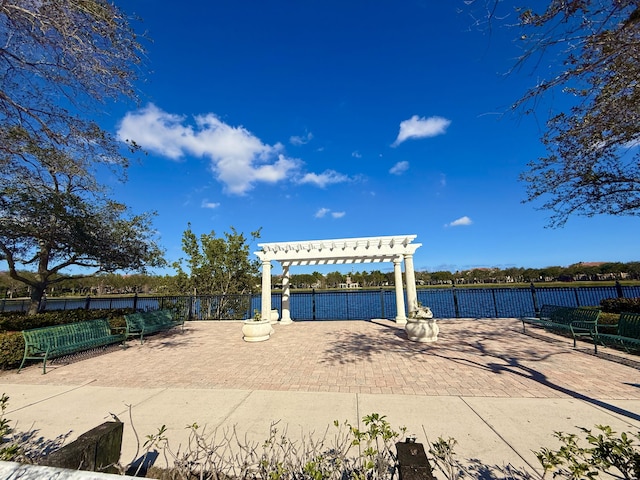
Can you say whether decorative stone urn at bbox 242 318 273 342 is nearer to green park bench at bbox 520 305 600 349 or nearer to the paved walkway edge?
the paved walkway edge

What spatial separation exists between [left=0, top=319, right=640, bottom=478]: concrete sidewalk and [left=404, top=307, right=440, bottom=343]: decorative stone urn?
367 mm

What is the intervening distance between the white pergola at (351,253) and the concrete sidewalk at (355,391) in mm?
4059

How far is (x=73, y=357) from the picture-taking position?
7098mm

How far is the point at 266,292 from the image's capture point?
12023 mm

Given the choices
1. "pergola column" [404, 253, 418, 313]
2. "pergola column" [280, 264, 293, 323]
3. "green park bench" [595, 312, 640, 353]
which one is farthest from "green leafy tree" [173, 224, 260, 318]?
"green park bench" [595, 312, 640, 353]

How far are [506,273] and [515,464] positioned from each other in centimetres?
6968

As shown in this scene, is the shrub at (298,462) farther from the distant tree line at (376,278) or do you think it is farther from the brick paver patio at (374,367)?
the distant tree line at (376,278)

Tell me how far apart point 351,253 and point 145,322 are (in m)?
7.85

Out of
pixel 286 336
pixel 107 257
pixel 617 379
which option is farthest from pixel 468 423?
pixel 107 257

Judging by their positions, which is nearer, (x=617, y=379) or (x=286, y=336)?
(x=617, y=379)

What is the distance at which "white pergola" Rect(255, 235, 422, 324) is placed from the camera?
11312 millimetres

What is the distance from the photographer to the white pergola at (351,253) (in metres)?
11.3

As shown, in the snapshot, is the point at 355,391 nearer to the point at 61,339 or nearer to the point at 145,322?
the point at 61,339

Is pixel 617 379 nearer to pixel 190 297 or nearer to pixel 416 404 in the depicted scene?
pixel 416 404
